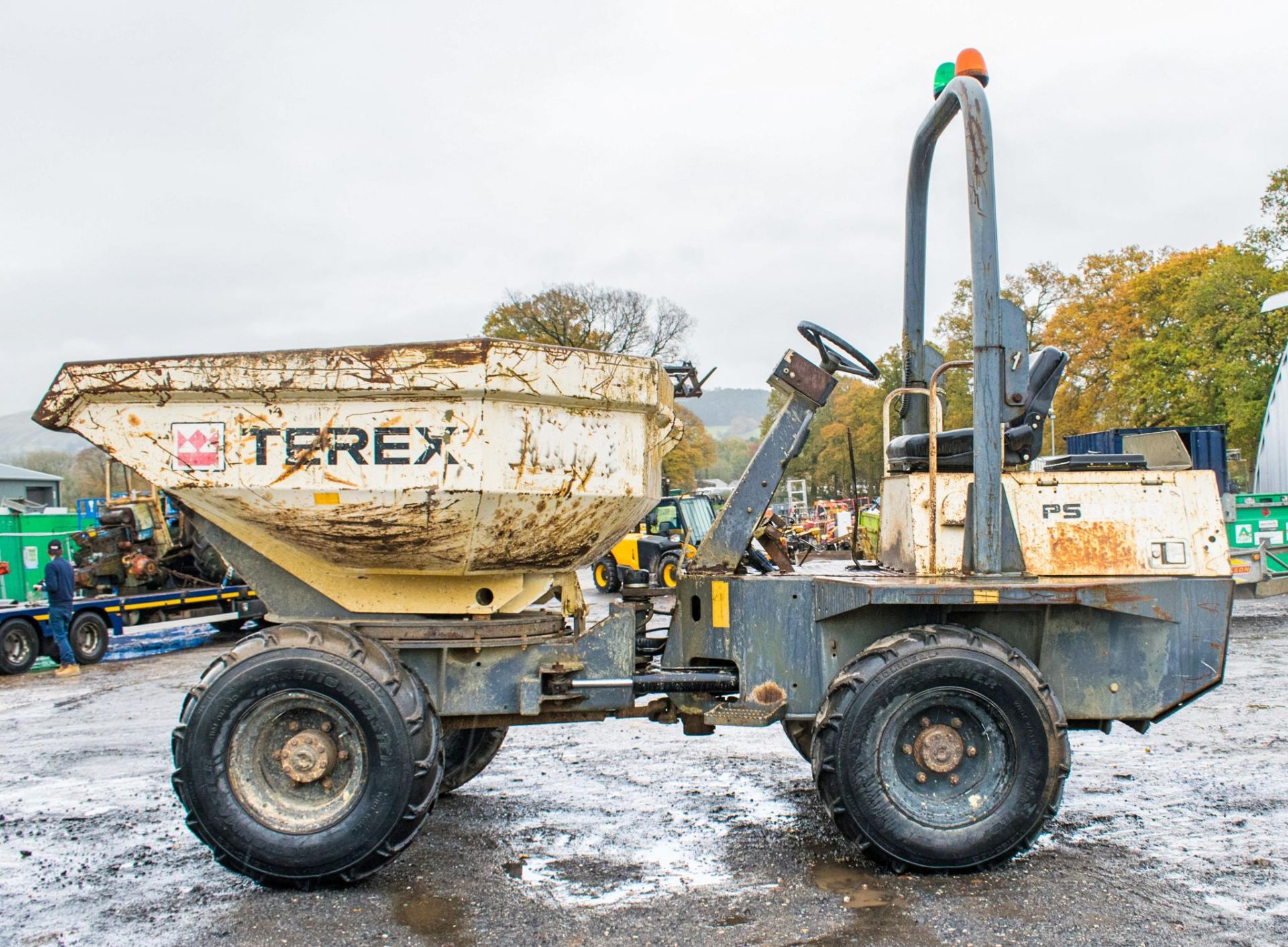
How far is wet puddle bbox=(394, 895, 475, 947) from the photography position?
3846 mm

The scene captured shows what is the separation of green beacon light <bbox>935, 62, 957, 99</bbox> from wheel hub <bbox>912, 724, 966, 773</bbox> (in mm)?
3013

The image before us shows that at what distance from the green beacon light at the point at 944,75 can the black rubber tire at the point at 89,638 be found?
41.2 ft

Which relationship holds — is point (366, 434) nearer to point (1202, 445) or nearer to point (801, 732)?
point (801, 732)

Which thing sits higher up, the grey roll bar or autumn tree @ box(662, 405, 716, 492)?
autumn tree @ box(662, 405, 716, 492)

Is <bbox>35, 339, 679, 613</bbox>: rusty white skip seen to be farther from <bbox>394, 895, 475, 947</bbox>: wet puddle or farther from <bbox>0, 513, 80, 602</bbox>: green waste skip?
<bbox>0, 513, 80, 602</bbox>: green waste skip

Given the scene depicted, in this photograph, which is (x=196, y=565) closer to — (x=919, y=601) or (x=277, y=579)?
(x=277, y=579)

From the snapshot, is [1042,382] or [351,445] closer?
[351,445]

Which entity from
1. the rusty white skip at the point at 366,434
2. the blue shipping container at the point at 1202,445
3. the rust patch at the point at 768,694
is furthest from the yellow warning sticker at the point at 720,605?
the blue shipping container at the point at 1202,445

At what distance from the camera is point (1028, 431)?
486cm

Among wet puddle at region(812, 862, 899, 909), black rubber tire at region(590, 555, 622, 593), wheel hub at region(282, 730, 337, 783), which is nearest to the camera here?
wet puddle at region(812, 862, 899, 909)

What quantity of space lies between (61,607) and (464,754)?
946cm

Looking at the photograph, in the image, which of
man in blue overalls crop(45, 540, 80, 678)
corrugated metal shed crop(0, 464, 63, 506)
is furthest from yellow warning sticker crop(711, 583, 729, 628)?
corrugated metal shed crop(0, 464, 63, 506)

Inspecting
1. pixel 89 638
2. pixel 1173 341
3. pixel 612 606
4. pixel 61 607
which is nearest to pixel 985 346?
pixel 612 606

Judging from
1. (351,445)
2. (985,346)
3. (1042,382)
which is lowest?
(351,445)
